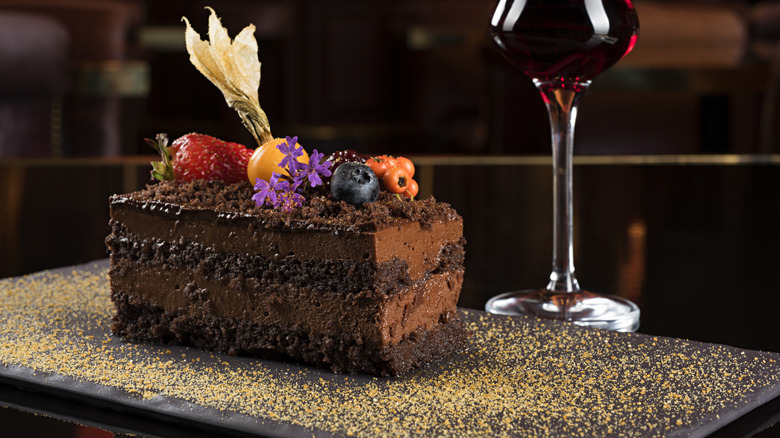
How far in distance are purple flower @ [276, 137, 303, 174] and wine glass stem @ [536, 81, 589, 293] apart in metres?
0.48

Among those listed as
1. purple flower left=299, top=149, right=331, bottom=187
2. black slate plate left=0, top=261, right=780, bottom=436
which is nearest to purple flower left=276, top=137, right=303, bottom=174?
purple flower left=299, top=149, right=331, bottom=187

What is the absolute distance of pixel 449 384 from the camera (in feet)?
4.02

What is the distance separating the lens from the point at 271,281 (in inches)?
55.7

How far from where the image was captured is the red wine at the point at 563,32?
1.55 metres

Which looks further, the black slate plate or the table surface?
the table surface

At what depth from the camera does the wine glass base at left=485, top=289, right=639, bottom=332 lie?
5.02ft

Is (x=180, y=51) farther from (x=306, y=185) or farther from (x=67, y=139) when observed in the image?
(x=306, y=185)

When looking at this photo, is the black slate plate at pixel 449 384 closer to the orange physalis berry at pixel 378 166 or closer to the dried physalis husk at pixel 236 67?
the orange physalis berry at pixel 378 166

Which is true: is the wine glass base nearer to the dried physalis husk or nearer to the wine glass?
the wine glass

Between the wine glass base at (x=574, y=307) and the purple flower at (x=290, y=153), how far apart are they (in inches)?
17.4

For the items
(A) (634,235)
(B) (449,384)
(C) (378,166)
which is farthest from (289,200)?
(A) (634,235)

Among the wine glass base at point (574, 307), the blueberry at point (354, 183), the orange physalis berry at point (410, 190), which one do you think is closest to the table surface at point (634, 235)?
the wine glass base at point (574, 307)

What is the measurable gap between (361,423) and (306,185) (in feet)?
1.56

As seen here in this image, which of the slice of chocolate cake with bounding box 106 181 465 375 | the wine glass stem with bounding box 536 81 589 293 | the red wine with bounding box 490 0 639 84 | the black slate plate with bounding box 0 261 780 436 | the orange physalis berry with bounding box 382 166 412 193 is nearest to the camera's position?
the black slate plate with bounding box 0 261 780 436
